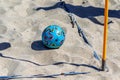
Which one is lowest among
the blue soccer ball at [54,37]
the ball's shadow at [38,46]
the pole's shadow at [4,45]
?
the ball's shadow at [38,46]

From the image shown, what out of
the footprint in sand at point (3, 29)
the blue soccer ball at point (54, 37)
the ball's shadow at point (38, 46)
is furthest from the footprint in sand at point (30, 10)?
the blue soccer ball at point (54, 37)

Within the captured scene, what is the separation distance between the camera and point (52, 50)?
4492 mm

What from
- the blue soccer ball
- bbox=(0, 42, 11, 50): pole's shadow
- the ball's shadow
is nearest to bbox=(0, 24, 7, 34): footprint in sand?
bbox=(0, 42, 11, 50): pole's shadow

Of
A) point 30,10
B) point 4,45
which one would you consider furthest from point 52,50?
point 30,10

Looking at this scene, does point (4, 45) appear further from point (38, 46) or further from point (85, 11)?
point (85, 11)

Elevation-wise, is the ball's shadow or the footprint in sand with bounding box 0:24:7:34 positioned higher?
the footprint in sand with bounding box 0:24:7:34

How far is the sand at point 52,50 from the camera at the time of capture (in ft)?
13.4

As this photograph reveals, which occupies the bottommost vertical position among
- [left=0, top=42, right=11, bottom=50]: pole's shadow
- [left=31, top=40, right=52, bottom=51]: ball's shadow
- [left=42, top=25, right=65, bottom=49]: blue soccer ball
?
[left=31, top=40, right=52, bottom=51]: ball's shadow

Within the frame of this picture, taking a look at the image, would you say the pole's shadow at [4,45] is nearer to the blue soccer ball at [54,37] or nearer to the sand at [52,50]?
the sand at [52,50]

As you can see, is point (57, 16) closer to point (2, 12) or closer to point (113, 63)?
point (2, 12)

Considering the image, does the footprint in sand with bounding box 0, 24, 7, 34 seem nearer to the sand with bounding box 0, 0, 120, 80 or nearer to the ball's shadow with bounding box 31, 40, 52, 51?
the sand with bounding box 0, 0, 120, 80

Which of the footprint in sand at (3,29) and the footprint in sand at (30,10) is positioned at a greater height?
the footprint in sand at (30,10)

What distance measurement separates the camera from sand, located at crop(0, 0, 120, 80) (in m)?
4.08

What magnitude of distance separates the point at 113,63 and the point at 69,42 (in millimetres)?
811
